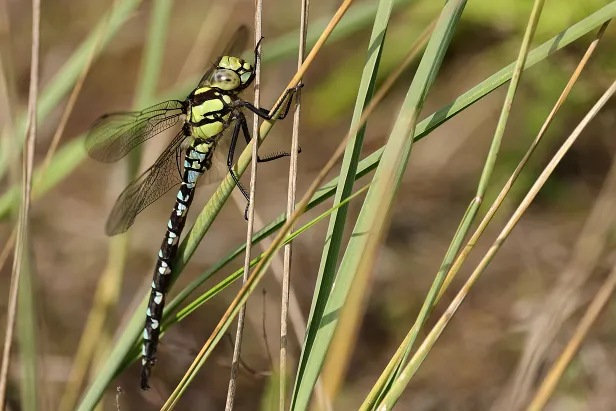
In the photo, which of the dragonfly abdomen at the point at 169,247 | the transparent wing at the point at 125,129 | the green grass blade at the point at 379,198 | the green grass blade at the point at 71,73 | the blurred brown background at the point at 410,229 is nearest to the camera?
the green grass blade at the point at 379,198

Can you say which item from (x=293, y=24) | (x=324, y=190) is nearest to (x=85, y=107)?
(x=293, y=24)

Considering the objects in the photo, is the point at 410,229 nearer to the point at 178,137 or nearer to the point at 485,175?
the point at 178,137

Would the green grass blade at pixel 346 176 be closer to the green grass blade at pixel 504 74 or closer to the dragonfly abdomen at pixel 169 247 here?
the green grass blade at pixel 504 74

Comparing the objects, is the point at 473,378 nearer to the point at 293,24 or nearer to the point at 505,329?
the point at 505,329

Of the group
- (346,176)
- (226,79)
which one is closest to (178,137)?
(226,79)

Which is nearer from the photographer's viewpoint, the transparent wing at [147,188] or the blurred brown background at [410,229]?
the transparent wing at [147,188]

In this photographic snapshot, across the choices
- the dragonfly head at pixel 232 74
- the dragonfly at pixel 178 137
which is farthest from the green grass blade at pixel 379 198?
the dragonfly head at pixel 232 74

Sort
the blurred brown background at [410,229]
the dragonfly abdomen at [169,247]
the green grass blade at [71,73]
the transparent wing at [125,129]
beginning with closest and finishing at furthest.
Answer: the dragonfly abdomen at [169,247], the green grass blade at [71,73], the transparent wing at [125,129], the blurred brown background at [410,229]

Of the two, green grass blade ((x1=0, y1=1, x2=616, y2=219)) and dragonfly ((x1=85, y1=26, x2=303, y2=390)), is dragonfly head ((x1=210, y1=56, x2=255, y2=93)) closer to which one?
dragonfly ((x1=85, y1=26, x2=303, y2=390))
